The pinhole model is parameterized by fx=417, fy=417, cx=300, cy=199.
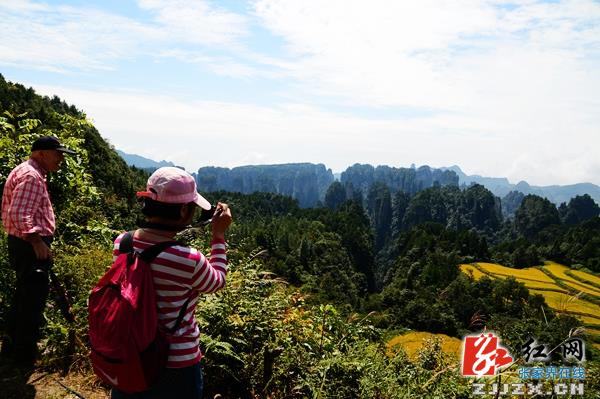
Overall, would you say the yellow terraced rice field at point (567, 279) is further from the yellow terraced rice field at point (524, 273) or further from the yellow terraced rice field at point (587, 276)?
the yellow terraced rice field at point (524, 273)

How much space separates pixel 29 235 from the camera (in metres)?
3.91

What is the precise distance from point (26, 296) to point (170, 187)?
2.96m

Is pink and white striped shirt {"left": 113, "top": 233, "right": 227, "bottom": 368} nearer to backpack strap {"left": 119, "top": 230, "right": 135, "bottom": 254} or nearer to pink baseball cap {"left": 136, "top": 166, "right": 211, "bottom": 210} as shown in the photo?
backpack strap {"left": 119, "top": 230, "right": 135, "bottom": 254}

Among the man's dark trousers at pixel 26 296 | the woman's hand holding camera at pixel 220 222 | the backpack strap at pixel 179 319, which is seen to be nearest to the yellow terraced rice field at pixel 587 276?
the man's dark trousers at pixel 26 296

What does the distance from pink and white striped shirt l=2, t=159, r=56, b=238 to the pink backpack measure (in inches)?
88.1

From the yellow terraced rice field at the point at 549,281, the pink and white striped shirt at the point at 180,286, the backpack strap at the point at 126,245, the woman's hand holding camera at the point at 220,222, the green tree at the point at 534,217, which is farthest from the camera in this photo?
the green tree at the point at 534,217

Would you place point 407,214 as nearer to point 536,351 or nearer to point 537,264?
point 537,264

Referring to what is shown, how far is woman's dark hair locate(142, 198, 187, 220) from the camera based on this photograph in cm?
231

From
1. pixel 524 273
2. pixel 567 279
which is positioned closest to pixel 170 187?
pixel 567 279

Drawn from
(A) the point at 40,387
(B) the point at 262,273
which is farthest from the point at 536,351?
(A) the point at 40,387

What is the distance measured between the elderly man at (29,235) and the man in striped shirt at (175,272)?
2.09 metres

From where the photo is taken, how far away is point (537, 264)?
7588 centimetres

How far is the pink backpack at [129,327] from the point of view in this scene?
211cm

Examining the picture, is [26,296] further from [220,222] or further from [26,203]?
[220,222]
